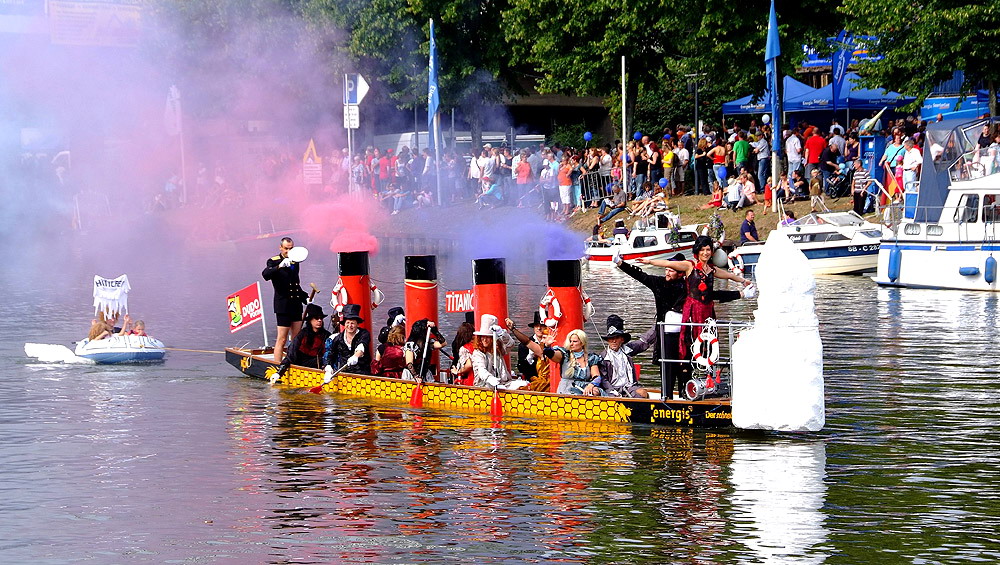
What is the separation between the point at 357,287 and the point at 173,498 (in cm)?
740

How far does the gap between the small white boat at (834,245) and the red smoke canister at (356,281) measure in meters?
16.6

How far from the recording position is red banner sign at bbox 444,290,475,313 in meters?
20.1

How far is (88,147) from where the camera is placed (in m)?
39.0

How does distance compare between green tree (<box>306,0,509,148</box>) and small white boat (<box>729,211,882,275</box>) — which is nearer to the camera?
small white boat (<box>729,211,882,275</box>)

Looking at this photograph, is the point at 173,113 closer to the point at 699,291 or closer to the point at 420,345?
the point at 420,345

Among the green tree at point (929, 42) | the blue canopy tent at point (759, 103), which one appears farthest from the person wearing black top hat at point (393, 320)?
the blue canopy tent at point (759, 103)

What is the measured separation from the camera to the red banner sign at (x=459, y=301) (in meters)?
20.1

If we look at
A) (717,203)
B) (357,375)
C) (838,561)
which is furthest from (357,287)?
(717,203)

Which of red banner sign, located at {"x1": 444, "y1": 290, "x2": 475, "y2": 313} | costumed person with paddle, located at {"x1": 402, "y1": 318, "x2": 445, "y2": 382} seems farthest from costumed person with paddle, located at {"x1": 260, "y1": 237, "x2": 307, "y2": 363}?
costumed person with paddle, located at {"x1": 402, "y1": 318, "x2": 445, "y2": 382}

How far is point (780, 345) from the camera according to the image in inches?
638

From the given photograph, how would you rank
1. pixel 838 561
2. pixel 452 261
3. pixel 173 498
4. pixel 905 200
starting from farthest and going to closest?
pixel 452 261 < pixel 905 200 < pixel 173 498 < pixel 838 561

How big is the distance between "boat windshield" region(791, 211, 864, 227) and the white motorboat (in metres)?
2.41

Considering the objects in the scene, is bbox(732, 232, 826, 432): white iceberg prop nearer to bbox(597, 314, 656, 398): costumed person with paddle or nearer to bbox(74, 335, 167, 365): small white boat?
bbox(597, 314, 656, 398): costumed person with paddle

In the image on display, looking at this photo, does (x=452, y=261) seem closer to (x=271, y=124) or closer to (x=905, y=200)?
(x=271, y=124)
